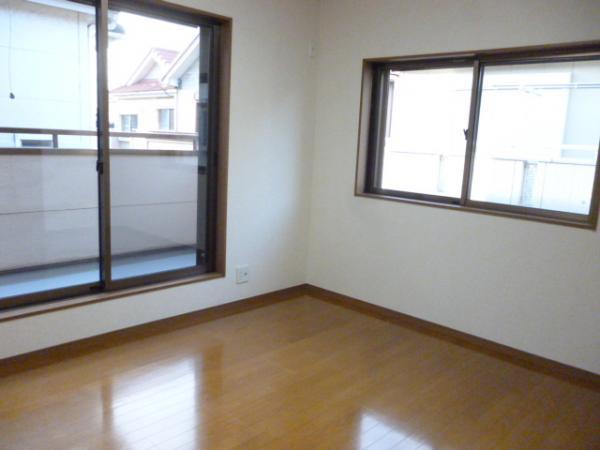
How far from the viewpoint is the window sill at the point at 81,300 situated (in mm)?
2861

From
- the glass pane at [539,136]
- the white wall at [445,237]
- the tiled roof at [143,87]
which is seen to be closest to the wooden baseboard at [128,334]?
the white wall at [445,237]

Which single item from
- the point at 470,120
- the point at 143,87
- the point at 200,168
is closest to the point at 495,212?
the point at 470,120

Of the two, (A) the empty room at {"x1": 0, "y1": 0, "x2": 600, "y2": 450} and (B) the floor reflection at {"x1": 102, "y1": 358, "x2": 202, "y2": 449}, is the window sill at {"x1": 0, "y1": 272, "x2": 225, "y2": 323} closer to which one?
(A) the empty room at {"x1": 0, "y1": 0, "x2": 600, "y2": 450}

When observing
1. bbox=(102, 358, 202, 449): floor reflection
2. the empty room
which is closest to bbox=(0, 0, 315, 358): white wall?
the empty room

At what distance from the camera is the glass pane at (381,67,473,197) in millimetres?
3639

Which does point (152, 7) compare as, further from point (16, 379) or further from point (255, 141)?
point (16, 379)

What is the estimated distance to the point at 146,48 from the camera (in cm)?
332

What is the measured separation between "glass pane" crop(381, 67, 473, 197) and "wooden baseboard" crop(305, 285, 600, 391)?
3.22ft

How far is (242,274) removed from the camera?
4008mm

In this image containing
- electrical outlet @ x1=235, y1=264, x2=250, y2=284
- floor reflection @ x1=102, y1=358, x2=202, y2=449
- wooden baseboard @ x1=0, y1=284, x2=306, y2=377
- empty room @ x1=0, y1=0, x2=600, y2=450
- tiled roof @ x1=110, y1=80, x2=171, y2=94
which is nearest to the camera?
floor reflection @ x1=102, y1=358, x2=202, y2=449

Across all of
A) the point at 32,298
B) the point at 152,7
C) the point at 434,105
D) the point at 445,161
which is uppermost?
the point at 152,7

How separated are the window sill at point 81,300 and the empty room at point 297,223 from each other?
0.02 m

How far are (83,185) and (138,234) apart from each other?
522 millimetres

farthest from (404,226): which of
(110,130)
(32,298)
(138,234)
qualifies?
(32,298)
